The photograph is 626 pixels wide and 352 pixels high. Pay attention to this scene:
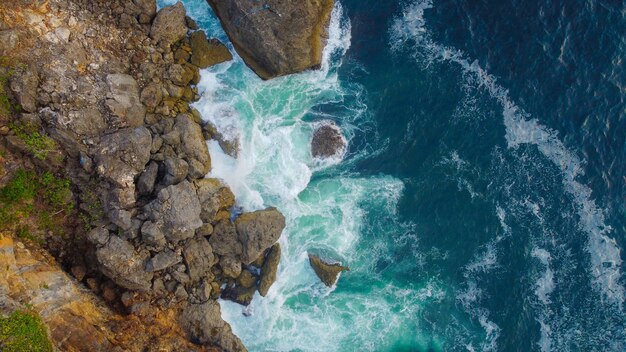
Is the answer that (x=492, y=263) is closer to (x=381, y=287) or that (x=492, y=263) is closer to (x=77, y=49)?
(x=381, y=287)

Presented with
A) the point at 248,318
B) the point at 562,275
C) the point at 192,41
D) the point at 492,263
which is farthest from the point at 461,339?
the point at 192,41

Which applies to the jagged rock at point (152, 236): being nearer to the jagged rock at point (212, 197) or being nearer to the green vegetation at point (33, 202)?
the jagged rock at point (212, 197)

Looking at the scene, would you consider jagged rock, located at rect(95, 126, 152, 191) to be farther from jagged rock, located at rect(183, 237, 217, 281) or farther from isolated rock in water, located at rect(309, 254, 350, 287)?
isolated rock in water, located at rect(309, 254, 350, 287)

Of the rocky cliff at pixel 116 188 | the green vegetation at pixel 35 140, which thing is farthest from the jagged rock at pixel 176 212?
the green vegetation at pixel 35 140

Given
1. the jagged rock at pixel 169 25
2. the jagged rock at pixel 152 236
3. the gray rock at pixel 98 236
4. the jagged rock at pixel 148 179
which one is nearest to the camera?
the gray rock at pixel 98 236

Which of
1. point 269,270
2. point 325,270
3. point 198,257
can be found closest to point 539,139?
point 325,270
